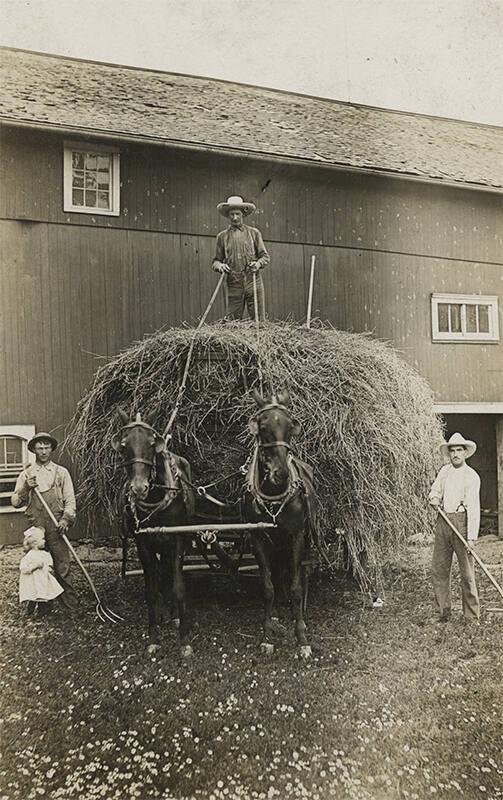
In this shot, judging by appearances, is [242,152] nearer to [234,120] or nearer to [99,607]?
[234,120]

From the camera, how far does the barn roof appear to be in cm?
754

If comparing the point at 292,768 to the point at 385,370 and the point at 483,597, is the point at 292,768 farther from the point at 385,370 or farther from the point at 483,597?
the point at 385,370

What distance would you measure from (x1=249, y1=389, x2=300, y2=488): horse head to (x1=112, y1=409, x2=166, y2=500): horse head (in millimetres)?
773

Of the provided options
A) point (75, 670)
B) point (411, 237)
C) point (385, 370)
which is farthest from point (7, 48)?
point (75, 670)

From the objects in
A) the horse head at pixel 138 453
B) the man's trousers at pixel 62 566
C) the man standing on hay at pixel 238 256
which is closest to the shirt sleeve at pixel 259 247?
the man standing on hay at pixel 238 256

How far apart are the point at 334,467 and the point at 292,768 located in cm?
231

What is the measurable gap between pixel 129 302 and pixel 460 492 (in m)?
4.47

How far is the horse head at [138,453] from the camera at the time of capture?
14.5 ft

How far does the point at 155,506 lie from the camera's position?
190 inches

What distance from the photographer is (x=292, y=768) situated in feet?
12.4

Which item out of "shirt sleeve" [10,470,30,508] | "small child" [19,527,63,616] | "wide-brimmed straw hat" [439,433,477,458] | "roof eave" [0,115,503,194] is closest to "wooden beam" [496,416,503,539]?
"wide-brimmed straw hat" [439,433,477,458]

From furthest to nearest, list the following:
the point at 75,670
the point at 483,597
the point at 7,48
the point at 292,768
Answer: the point at 7,48 < the point at 483,597 < the point at 75,670 < the point at 292,768

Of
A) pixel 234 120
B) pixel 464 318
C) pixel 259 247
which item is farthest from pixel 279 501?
pixel 234 120

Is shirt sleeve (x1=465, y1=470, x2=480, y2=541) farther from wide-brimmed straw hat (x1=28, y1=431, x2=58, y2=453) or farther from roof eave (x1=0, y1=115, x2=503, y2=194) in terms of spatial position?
roof eave (x1=0, y1=115, x2=503, y2=194)
